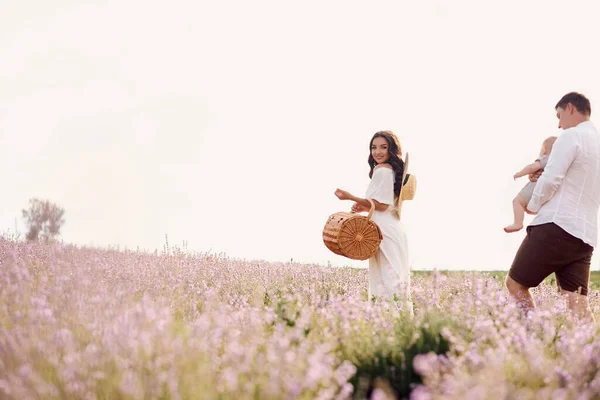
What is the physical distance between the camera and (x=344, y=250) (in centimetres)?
493

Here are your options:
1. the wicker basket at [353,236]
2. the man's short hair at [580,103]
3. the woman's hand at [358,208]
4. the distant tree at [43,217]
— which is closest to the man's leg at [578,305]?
the man's short hair at [580,103]

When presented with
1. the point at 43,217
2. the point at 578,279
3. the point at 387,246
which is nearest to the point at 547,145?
the point at 578,279

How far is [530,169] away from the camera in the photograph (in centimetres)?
508

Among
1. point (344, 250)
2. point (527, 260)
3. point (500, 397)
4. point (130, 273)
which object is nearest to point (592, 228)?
point (527, 260)

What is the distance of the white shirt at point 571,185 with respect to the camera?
15.3 feet

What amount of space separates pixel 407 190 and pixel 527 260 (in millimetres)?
1304

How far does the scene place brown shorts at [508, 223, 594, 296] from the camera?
15.5 feet

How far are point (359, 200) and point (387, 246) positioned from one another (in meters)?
0.54

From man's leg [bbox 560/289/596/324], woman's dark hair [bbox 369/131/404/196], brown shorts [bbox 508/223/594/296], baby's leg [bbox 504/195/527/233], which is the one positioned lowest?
man's leg [bbox 560/289/596/324]

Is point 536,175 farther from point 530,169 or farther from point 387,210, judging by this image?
point 387,210

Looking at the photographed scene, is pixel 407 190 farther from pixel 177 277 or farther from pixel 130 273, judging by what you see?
pixel 130 273

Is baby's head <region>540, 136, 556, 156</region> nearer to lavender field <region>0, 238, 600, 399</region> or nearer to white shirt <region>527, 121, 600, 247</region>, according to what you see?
white shirt <region>527, 121, 600, 247</region>

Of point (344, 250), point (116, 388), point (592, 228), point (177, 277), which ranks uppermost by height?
point (592, 228)

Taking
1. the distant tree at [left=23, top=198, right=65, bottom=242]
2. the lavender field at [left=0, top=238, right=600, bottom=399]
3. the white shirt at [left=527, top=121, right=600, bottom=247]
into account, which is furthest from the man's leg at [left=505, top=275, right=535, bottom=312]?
the distant tree at [left=23, top=198, right=65, bottom=242]
